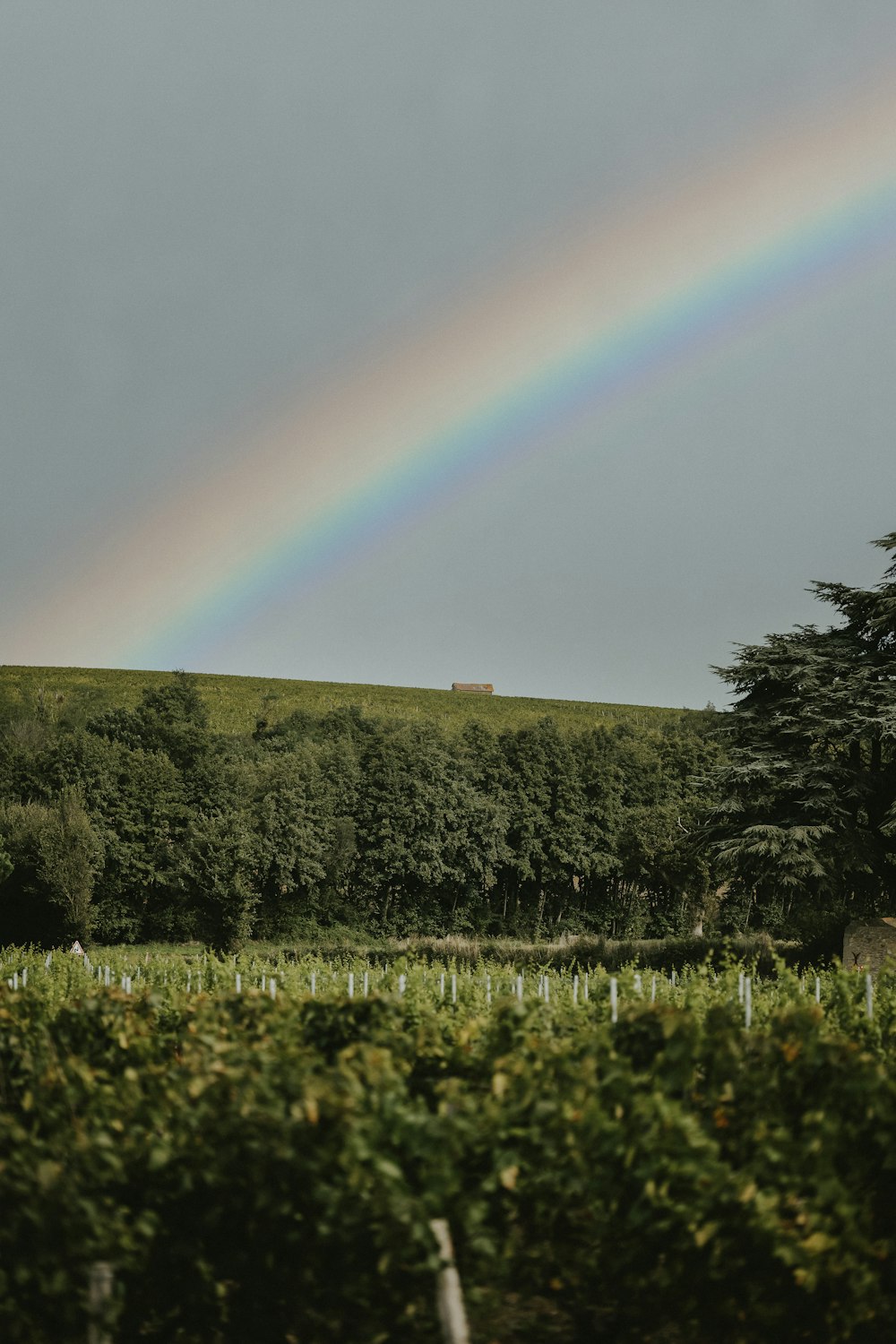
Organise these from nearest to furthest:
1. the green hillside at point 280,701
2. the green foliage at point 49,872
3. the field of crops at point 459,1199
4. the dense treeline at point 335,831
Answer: the field of crops at point 459,1199 → the green foliage at point 49,872 → the dense treeline at point 335,831 → the green hillside at point 280,701

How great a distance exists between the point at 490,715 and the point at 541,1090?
9804cm

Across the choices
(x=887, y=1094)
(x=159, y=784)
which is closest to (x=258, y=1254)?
(x=887, y=1094)

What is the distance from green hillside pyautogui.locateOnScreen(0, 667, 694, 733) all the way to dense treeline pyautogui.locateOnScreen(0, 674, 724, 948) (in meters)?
14.6

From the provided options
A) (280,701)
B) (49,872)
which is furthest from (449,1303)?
(280,701)

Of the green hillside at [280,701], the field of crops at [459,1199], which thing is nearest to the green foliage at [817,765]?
the field of crops at [459,1199]

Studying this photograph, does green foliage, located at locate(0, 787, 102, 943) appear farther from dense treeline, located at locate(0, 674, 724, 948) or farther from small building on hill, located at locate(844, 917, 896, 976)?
small building on hill, located at locate(844, 917, 896, 976)

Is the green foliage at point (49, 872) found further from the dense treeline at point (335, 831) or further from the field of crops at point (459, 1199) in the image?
the field of crops at point (459, 1199)

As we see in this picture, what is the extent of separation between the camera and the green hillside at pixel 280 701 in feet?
272

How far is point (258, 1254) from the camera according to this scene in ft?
15.2

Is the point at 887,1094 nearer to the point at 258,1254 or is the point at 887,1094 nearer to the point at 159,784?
the point at 258,1254

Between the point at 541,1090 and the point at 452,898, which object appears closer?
the point at 541,1090

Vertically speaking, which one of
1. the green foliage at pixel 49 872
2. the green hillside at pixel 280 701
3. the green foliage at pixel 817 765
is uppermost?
the green hillside at pixel 280 701

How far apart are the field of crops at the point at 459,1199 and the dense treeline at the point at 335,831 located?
46804 mm

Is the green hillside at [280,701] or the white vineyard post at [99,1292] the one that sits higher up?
the green hillside at [280,701]
